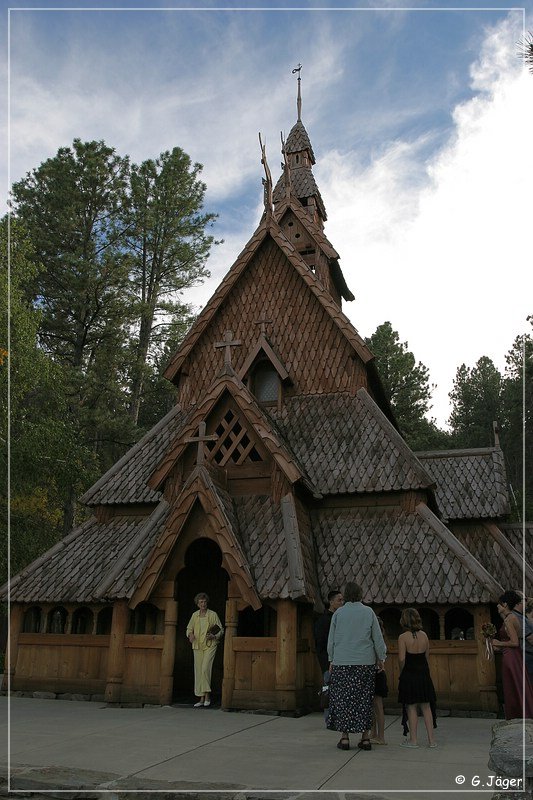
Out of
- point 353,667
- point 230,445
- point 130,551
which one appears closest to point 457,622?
point 230,445

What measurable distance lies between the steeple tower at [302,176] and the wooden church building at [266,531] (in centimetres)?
522

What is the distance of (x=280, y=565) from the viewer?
10.3 metres

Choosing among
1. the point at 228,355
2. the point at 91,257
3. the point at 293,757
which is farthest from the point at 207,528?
the point at 91,257

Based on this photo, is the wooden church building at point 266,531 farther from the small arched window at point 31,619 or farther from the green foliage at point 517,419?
the green foliage at point 517,419

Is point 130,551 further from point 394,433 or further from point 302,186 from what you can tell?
point 302,186

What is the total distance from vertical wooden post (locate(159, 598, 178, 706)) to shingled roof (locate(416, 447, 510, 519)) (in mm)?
6271

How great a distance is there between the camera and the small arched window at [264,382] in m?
14.8

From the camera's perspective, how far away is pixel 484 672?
10.1 m

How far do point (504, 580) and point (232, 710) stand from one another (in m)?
5.79

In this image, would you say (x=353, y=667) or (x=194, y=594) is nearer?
(x=353, y=667)

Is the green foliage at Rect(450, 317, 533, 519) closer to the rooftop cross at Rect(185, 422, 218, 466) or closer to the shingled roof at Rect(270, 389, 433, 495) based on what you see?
the shingled roof at Rect(270, 389, 433, 495)

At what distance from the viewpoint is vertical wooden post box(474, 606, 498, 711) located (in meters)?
9.90

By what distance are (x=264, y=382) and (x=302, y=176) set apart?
9283 millimetres

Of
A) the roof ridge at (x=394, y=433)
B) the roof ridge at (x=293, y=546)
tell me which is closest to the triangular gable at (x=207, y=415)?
the roof ridge at (x=293, y=546)
